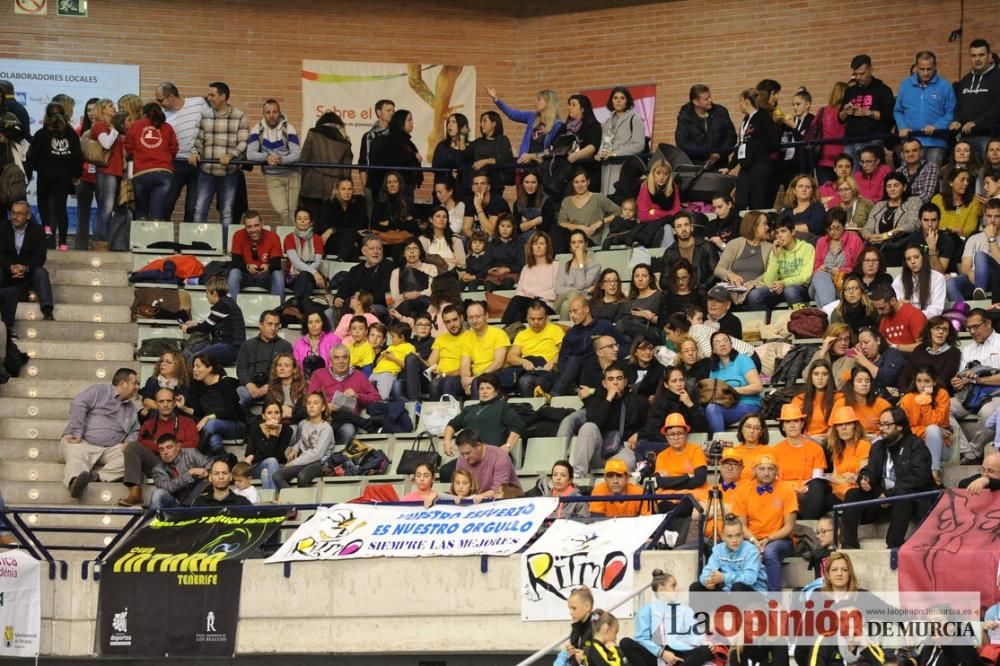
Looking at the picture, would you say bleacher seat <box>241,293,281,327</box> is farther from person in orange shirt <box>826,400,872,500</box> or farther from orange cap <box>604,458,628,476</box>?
person in orange shirt <box>826,400,872,500</box>

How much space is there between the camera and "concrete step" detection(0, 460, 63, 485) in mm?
18297

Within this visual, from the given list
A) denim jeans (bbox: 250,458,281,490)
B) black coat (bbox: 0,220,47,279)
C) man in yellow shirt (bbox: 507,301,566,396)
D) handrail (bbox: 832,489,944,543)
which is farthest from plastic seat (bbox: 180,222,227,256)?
handrail (bbox: 832,489,944,543)

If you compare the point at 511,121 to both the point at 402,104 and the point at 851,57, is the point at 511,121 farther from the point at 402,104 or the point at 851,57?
the point at 851,57

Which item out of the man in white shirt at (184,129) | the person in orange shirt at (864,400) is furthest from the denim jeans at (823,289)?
the man in white shirt at (184,129)

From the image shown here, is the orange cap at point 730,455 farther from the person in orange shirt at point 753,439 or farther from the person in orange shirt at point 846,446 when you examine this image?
the person in orange shirt at point 846,446

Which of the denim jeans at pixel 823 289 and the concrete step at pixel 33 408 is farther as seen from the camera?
the concrete step at pixel 33 408

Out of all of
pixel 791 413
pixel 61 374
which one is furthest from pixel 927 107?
pixel 61 374

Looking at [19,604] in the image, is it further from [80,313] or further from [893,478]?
[893,478]

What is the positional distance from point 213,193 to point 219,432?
5.31m

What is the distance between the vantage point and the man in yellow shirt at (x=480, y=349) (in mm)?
18734

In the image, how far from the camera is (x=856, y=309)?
17688 mm

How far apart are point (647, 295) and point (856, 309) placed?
2.37 metres

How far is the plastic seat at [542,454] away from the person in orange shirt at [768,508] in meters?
2.41

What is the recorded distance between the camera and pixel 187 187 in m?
22.8
